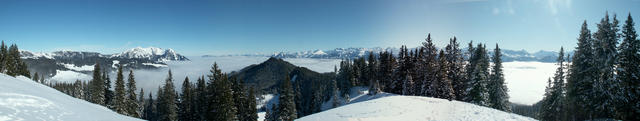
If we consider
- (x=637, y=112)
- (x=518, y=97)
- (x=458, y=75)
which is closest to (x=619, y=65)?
(x=637, y=112)

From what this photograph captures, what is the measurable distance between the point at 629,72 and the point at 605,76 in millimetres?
1793

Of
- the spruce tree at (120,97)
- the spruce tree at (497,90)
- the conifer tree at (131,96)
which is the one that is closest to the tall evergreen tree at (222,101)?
the spruce tree at (120,97)

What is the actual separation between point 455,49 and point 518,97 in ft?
652

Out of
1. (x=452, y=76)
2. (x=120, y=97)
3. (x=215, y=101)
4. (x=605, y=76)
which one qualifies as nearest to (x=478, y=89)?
(x=452, y=76)

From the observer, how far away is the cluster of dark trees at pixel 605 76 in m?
24.5

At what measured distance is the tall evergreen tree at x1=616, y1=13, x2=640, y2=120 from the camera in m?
24.0

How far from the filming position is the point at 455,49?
146 ft

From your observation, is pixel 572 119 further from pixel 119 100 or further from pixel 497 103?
pixel 119 100

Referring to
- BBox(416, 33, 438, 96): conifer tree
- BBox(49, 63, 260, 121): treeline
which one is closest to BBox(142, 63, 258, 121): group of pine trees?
BBox(49, 63, 260, 121): treeline

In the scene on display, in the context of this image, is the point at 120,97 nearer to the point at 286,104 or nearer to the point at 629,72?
the point at 286,104

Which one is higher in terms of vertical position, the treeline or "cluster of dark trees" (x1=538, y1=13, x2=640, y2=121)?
"cluster of dark trees" (x1=538, y1=13, x2=640, y2=121)

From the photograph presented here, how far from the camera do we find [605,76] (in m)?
26.3

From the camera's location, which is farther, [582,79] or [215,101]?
[215,101]

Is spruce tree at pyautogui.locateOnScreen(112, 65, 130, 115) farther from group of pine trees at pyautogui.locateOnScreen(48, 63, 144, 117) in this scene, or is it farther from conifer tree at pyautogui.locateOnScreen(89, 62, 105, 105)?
conifer tree at pyautogui.locateOnScreen(89, 62, 105, 105)
